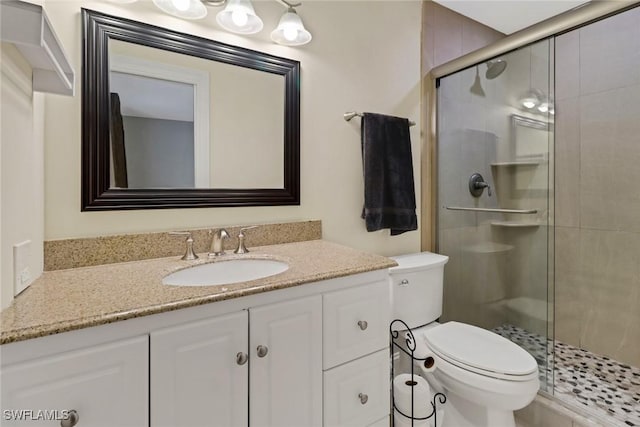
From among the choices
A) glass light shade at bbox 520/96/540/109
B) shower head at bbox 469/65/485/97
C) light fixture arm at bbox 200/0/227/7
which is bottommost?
glass light shade at bbox 520/96/540/109

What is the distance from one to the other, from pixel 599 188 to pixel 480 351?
1390 millimetres

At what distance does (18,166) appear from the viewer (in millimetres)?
807

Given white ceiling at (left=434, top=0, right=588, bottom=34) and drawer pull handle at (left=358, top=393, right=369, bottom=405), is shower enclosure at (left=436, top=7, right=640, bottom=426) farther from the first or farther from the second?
drawer pull handle at (left=358, top=393, right=369, bottom=405)

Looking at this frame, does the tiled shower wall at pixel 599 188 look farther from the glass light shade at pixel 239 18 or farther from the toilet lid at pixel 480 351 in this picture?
the glass light shade at pixel 239 18

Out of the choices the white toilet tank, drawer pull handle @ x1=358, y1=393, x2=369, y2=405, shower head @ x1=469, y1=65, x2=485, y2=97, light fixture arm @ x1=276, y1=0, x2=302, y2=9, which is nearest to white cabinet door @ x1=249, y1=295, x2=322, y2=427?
drawer pull handle @ x1=358, y1=393, x2=369, y2=405

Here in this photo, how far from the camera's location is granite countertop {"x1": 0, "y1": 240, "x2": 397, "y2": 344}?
65cm

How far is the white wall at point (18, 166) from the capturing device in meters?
0.72

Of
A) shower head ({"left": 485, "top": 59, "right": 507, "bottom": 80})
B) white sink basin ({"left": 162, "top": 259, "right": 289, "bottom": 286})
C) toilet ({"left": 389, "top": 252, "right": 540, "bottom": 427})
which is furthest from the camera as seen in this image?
shower head ({"left": 485, "top": 59, "right": 507, "bottom": 80})

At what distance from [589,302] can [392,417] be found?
5.15 feet

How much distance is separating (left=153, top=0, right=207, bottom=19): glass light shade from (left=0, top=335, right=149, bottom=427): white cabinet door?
1175mm

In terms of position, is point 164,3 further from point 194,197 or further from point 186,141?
point 194,197

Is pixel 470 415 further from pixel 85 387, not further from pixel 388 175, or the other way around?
pixel 85 387

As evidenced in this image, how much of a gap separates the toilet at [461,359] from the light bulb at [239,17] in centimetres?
131

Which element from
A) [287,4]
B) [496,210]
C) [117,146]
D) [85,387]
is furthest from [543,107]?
[85,387]
